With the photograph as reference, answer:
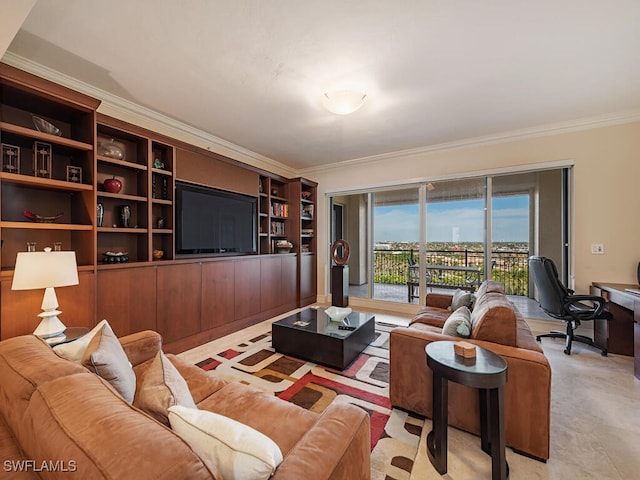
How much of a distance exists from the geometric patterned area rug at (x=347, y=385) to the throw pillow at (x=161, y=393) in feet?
2.64

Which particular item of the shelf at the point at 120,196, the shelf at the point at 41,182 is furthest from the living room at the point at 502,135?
the shelf at the point at 120,196

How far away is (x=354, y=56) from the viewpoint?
6.88 ft

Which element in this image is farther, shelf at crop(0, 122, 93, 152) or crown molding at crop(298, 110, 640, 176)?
crown molding at crop(298, 110, 640, 176)

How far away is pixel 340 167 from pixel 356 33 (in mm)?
3184

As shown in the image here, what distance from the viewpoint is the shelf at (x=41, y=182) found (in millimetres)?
1855

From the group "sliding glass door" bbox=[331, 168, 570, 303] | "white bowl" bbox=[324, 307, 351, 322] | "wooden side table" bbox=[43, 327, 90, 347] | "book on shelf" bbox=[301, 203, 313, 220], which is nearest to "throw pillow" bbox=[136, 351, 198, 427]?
"wooden side table" bbox=[43, 327, 90, 347]

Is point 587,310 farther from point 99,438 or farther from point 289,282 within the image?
point 99,438

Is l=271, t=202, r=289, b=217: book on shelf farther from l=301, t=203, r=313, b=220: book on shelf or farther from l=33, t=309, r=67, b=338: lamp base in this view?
l=33, t=309, r=67, b=338: lamp base

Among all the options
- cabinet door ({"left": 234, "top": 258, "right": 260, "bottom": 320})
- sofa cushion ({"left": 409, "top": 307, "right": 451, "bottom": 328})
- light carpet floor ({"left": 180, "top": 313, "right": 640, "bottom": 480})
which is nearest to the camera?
light carpet floor ({"left": 180, "top": 313, "right": 640, "bottom": 480})

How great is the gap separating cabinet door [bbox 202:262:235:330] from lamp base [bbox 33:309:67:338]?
139 cm

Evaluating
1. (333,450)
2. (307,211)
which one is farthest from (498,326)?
(307,211)

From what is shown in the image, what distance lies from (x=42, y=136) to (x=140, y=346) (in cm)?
171

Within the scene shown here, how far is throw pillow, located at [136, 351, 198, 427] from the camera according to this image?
0.92 meters

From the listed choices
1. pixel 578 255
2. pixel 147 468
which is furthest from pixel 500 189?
pixel 147 468
